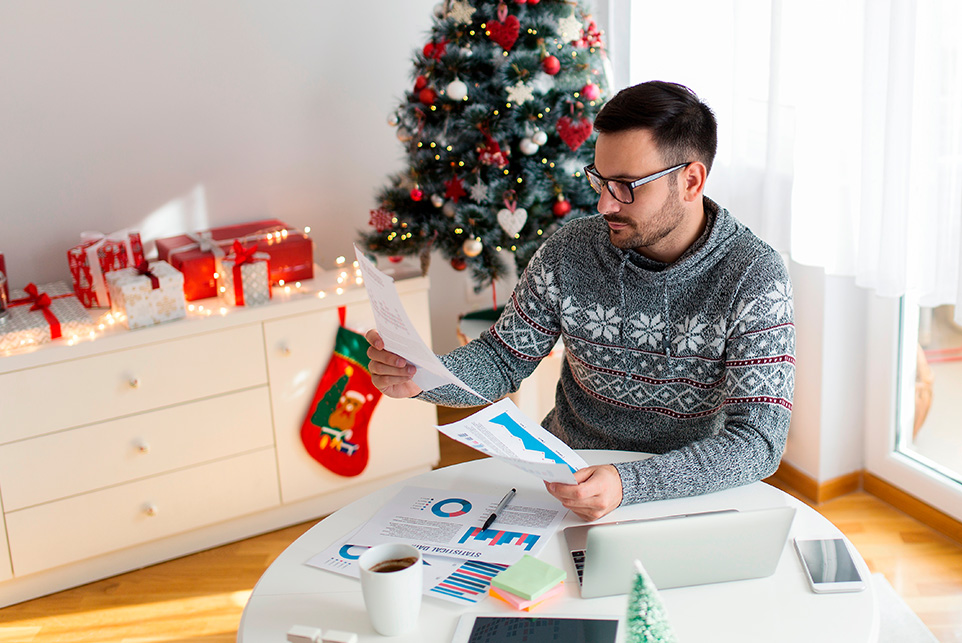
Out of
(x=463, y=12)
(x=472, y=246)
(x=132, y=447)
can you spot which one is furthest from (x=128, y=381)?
(x=463, y=12)

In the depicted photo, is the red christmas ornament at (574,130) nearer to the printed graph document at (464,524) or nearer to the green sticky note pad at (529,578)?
the printed graph document at (464,524)

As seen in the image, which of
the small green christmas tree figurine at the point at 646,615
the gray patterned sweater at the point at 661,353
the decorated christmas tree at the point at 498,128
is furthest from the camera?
the decorated christmas tree at the point at 498,128

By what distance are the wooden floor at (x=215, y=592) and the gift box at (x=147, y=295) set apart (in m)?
0.71

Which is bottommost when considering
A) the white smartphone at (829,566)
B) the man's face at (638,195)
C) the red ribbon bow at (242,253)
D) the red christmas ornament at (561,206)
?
the white smartphone at (829,566)

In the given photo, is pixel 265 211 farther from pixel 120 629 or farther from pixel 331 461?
pixel 120 629

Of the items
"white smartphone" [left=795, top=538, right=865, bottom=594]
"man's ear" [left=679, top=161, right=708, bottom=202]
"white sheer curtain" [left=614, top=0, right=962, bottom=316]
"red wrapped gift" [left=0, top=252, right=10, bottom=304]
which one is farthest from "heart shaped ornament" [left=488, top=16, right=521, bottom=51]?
"white smartphone" [left=795, top=538, right=865, bottom=594]

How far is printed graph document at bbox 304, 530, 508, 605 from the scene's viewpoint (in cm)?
109

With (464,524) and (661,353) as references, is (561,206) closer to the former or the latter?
(661,353)

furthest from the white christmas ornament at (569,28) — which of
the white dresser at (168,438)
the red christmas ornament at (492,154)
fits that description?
the white dresser at (168,438)

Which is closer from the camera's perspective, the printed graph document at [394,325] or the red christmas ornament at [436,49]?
the printed graph document at [394,325]

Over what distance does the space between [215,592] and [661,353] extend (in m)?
1.47

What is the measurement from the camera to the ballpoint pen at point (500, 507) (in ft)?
4.07

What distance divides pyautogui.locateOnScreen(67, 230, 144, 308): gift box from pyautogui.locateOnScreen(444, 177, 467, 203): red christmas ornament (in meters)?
0.95

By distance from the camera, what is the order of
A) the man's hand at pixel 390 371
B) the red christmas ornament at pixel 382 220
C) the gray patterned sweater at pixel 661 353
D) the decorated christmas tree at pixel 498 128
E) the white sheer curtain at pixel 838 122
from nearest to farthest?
the gray patterned sweater at pixel 661 353, the man's hand at pixel 390 371, the white sheer curtain at pixel 838 122, the decorated christmas tree at pixel 498 128, the red christmas ornament at pixel 382 220
